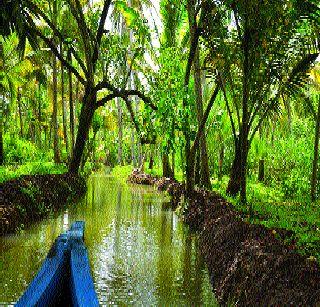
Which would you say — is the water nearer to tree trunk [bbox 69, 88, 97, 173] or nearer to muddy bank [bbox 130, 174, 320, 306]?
muddy bank [bbox 130, 174, 320, 306]

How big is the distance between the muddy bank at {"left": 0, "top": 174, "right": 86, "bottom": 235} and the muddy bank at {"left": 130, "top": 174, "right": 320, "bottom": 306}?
3.38 metres

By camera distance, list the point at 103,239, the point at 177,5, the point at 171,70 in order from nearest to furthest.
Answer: the point at 103,239 < the point at 171,70 < the point at 177,5

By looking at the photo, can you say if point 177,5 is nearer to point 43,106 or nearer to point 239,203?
point 239,203

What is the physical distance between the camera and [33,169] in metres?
15.1

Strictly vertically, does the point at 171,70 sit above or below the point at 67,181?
above

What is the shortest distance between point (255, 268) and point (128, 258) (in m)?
3.32

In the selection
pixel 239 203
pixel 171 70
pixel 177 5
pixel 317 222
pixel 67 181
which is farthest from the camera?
pixel 177 5

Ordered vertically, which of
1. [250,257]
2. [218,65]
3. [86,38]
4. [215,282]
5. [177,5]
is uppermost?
[177,5]

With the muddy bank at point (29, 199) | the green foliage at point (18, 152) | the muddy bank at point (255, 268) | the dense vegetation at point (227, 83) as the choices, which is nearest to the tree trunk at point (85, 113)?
the dense vegetation at point (227, 83)

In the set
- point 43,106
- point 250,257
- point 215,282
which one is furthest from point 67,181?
point 43,106

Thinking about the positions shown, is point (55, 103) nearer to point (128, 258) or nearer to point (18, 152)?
point (18, 152)

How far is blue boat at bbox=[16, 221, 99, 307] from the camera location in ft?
9.67

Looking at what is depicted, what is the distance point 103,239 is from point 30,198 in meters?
2.17

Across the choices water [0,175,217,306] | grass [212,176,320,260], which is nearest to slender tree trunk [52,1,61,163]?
water [0,175,217,306]
